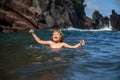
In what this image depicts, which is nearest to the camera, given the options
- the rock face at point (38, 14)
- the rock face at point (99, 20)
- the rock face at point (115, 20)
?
the rock face at point (38, 14)

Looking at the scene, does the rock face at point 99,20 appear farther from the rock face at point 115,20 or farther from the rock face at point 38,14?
the rock face at point 38,14

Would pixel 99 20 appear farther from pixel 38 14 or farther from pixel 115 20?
pixel 38 14

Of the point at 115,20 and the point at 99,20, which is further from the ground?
the point at 99,20

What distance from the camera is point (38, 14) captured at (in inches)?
2287

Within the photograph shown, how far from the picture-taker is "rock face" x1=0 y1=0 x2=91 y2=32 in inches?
1729

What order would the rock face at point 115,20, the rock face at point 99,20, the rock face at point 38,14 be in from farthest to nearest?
the rock face at point 99,20 < the rock face at point 115,20 < the rock face at point 38,14

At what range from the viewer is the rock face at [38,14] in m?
43.9

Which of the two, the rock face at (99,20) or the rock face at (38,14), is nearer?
the rock face at (38,14)

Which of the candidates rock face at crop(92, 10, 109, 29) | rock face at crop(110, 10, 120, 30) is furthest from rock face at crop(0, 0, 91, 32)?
rock face at crop(110, 10, 120, 30)

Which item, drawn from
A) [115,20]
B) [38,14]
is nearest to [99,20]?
[115,20]

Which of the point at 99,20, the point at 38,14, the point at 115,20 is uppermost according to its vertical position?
the point at 38,14

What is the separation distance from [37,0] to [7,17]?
63.5 ft

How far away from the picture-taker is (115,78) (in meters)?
5.77

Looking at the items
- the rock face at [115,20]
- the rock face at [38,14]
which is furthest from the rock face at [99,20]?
the rock face at [38,14]
